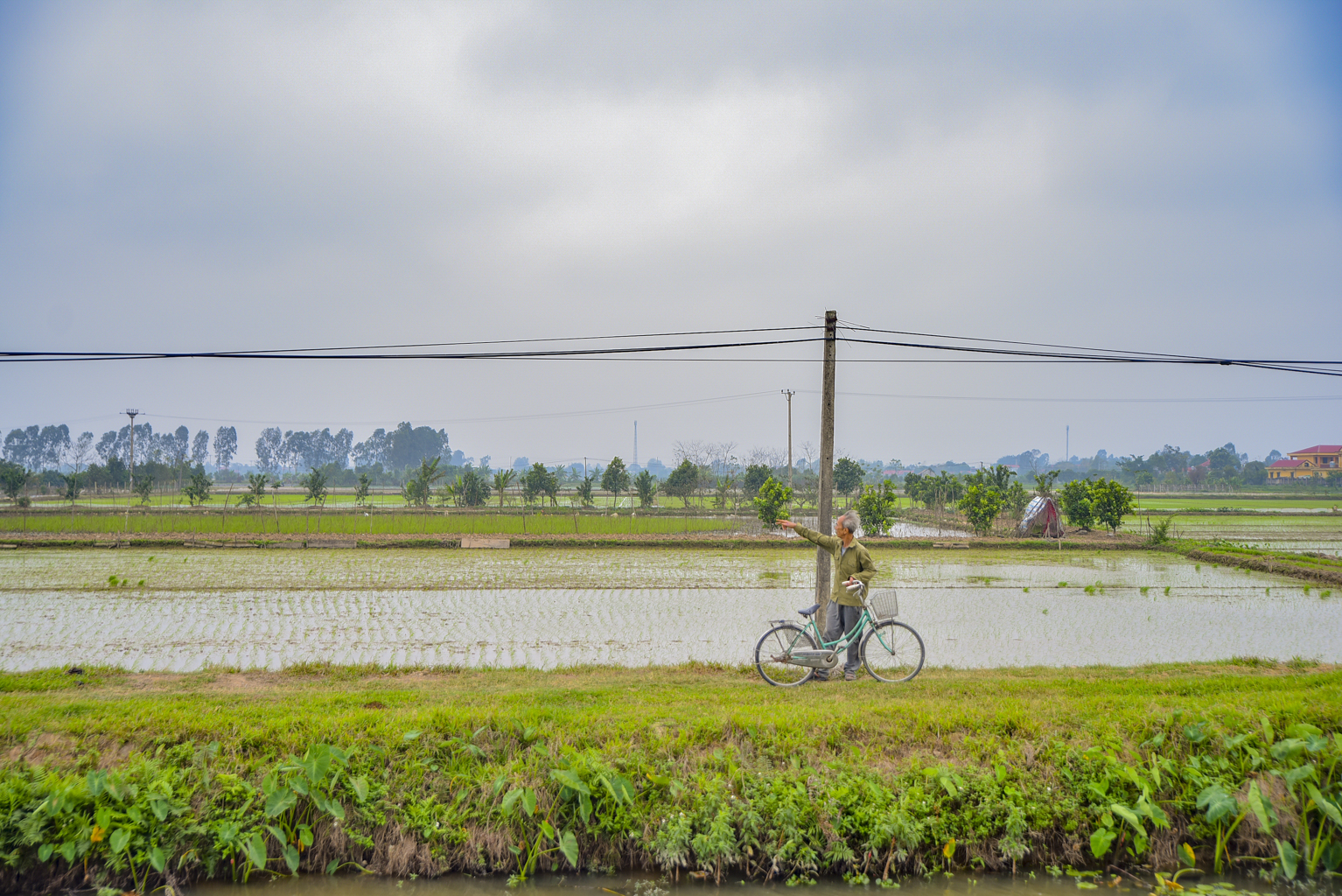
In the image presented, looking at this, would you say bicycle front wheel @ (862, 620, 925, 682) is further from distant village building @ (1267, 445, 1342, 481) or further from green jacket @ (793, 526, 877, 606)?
distant village building @ (1267, 445, 1342, 481)

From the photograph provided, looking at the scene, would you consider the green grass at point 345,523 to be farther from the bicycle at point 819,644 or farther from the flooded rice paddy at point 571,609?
the bicycle at point 819,644

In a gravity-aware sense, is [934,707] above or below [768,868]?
above

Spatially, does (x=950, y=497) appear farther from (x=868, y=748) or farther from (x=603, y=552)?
(x=868, y=748)

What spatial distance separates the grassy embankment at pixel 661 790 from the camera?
471 centimetres

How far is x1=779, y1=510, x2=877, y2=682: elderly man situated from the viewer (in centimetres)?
752

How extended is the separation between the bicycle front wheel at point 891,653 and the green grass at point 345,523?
67.1 feet

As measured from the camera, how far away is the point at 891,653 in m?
7.91

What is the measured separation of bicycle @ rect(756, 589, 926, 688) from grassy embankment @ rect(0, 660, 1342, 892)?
170cm

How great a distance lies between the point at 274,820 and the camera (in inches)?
191

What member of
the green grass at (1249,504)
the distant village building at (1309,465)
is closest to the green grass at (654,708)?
the green grass at (1249,504)

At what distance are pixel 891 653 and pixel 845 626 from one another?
629 millimetres

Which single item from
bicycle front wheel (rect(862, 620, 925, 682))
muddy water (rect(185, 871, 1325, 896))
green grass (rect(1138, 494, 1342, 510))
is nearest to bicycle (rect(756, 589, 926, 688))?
bicycle front wheel (rect(862, 620, 925, 682))

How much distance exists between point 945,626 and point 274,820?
10.3 meters

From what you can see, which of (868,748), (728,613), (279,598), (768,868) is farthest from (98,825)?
(279,598)
